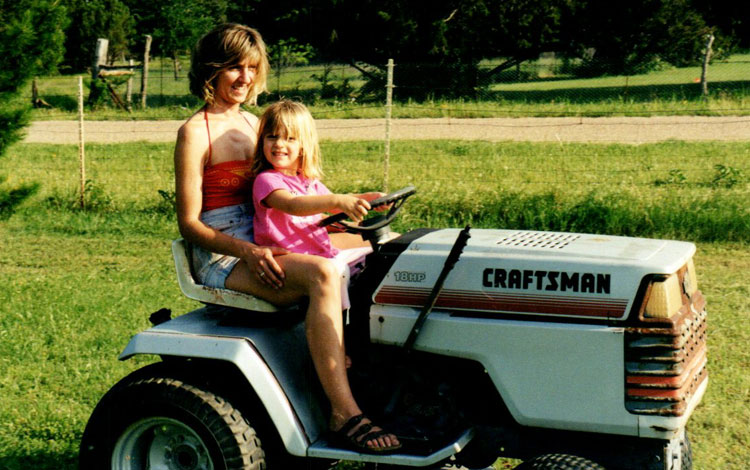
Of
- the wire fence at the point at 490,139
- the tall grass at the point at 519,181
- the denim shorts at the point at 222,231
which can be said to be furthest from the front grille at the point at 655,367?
the wire fence at the point at 490,139

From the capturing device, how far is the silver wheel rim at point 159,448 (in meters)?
3.49

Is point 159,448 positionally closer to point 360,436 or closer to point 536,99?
point 360,436

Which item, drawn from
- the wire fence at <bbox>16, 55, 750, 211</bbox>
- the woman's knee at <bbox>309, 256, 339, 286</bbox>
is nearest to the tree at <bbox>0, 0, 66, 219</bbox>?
the wire fence at <bbox>16, 55, 750, 211</bbox>

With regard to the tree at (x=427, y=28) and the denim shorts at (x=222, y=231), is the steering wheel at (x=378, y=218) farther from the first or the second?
the tree at (x=427, y=28)

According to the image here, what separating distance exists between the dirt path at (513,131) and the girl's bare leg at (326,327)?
33.5 ft

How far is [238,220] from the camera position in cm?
362

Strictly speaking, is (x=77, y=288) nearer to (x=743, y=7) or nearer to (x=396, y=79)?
(x=396, y=79)

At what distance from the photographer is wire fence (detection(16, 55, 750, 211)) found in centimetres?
1028

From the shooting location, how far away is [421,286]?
3.27m

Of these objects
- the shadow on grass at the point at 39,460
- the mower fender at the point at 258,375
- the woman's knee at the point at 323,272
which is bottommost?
the shadow on grass at the point at 39,460

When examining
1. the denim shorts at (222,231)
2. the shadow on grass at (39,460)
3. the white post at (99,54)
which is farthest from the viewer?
the white post at (99,54)

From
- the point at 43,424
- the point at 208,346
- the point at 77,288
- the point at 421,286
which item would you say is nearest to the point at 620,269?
the point at 421,286

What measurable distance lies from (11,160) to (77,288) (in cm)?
723

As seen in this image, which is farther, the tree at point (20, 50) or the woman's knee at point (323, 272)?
the tree at point (20, 50)
